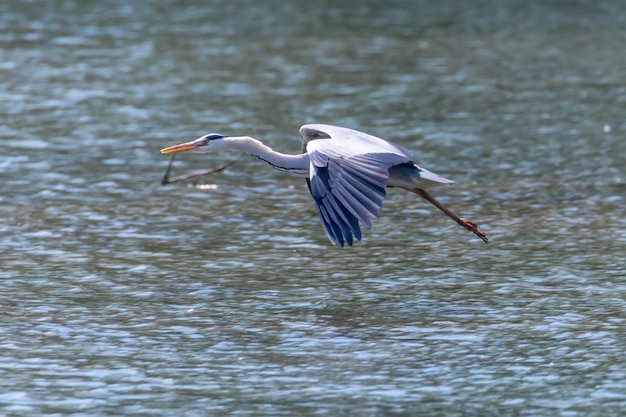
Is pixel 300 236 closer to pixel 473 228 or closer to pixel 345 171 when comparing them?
pixel 473 228

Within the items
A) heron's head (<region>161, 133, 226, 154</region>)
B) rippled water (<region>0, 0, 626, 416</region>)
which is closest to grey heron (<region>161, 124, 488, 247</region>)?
heron's head (<region>161, 133, 226, 154</region>)

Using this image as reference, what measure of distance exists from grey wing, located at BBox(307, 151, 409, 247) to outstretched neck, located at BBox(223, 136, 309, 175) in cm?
80

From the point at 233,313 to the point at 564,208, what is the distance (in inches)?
A: 195

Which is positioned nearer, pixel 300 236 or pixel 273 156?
pixel 273 156

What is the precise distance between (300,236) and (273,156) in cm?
148

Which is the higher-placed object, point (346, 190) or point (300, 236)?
point (346, 190)

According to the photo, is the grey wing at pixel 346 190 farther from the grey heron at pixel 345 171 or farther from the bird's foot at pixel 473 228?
the bird's foot at pixel 473 228

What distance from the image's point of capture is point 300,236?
473 inches

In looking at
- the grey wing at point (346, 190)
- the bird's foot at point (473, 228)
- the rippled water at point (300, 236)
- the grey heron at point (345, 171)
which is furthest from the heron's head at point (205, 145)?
the bird's foot at point (473, 228)

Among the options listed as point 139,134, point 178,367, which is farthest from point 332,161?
point 139,134

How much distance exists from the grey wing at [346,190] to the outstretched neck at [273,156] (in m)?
0.80

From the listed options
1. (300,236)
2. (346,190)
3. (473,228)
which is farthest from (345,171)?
(300,236)

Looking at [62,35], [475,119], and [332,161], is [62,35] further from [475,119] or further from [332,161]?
[332,161]

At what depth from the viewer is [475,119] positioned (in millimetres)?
17844
